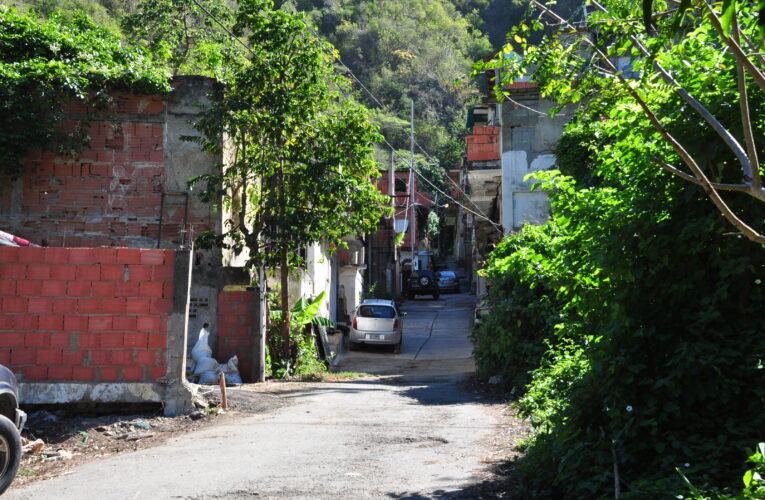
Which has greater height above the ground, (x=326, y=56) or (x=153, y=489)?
(x=326, y=56)

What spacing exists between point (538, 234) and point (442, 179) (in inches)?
1531

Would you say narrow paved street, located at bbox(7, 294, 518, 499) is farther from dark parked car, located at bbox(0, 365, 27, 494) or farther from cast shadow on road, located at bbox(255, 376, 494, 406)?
dark parked car, located at bbox(0, 365, 27, 494)

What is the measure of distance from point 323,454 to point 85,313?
419 cm

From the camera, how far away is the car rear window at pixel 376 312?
25.0m

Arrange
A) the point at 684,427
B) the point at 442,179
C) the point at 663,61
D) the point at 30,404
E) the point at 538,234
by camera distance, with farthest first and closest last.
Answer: the point at 442,179
the point at 538,234
the point at 30,404
the point at 663,61
the point at 684,427

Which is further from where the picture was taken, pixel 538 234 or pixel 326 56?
pixel 326 56

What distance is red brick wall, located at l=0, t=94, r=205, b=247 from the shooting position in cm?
1481

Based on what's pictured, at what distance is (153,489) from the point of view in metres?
6.20

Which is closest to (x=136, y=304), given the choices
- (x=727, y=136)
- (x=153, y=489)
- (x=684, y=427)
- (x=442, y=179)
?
(x=153, y=489)

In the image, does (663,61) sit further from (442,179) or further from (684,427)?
(442,179)

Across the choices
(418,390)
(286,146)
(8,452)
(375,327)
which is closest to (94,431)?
(8,452)

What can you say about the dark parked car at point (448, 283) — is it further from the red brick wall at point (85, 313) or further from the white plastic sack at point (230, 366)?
the red brick wall at point (85, 313)

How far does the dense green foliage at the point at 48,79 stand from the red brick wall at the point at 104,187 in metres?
0.34

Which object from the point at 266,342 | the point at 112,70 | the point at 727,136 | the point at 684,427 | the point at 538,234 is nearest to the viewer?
the point at 727,136
